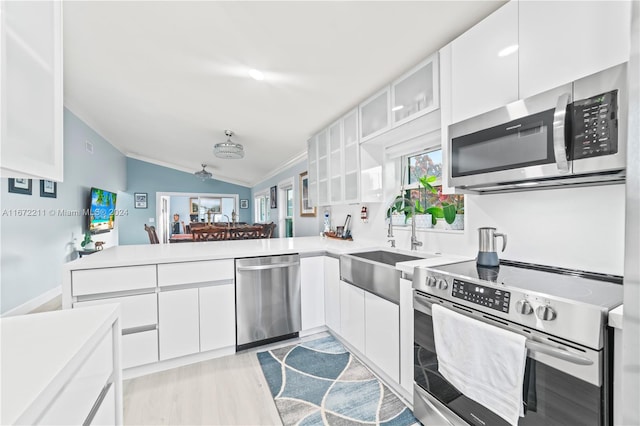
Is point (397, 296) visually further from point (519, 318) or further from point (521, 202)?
point (521, 202)

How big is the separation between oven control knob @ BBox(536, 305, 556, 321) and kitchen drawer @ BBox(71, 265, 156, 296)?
2.23 metres

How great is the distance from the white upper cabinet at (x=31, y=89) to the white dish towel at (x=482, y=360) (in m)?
1.56

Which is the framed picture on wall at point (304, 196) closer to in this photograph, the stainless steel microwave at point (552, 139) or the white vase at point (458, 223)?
the white vase at point (458, 223)

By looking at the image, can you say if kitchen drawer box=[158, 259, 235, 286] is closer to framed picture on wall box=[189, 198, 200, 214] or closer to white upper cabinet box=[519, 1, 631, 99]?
white upper cabinet box=[519, 1, 631, 99]

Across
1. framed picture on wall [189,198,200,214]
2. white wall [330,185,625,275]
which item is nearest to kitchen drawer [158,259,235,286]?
white wall [330,185,625,275]

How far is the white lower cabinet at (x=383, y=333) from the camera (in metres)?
1.67

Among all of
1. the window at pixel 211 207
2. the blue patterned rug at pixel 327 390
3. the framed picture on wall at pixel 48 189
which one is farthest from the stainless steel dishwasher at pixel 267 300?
the window at pixel 211 207

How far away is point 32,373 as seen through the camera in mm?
548

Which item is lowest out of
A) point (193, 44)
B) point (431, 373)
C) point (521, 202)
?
point (431, 373)

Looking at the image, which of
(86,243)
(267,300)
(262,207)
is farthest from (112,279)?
(262,207)

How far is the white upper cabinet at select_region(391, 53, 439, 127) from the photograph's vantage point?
69.9 inches

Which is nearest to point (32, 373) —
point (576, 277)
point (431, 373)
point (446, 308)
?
point (446, 308)

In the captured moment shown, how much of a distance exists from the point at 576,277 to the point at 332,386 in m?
1.52

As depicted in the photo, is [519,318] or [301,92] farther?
[301,92]
